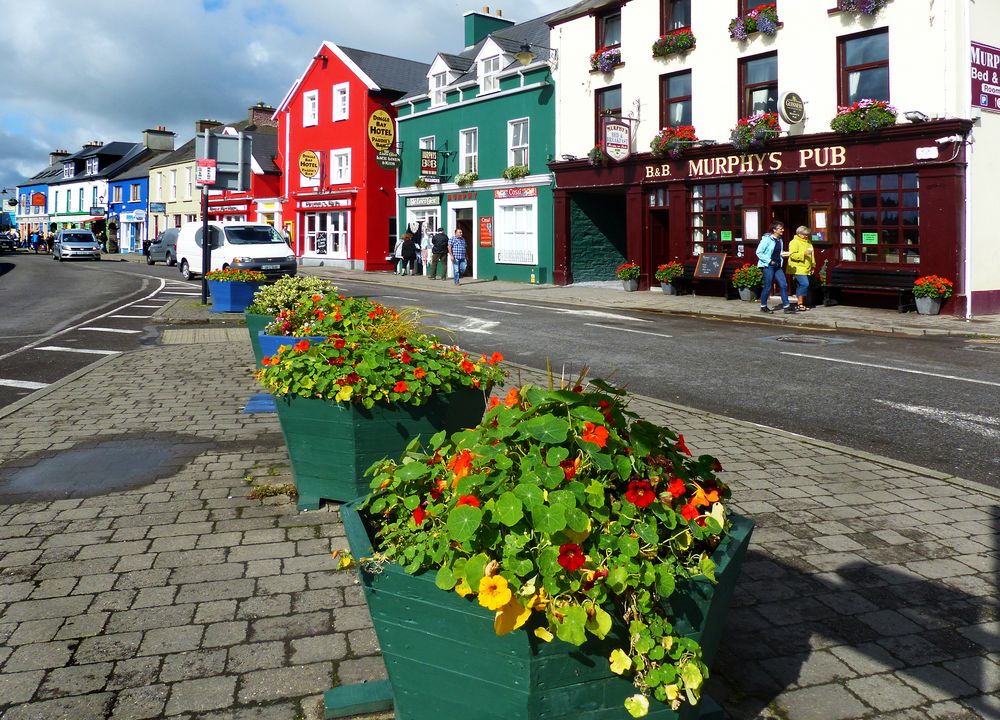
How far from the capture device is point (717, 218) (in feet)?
76.3

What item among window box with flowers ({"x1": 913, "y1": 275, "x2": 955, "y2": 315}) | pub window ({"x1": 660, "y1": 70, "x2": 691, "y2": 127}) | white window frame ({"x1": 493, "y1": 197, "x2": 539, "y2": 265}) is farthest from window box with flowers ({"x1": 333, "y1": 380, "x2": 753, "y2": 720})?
white window frame ({"x1": 493, "y1": 197, "x2": 539, "y2": 265})

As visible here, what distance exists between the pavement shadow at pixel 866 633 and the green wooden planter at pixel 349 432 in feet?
5.78

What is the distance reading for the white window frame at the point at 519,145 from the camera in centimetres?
2994

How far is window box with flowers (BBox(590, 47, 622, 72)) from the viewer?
26031mm

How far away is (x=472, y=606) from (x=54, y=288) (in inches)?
1094

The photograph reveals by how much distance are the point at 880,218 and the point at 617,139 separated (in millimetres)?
8118

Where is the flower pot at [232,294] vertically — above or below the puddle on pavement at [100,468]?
above

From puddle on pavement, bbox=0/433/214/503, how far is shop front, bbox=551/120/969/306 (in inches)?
652

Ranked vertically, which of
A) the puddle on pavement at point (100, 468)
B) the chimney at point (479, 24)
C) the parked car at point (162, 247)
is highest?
the chimney at point (479, 24)

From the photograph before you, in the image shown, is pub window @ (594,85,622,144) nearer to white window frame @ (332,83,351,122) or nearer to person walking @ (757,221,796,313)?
person walking @ (757,221,796,313)

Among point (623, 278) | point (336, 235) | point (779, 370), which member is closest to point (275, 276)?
point (623, 278)

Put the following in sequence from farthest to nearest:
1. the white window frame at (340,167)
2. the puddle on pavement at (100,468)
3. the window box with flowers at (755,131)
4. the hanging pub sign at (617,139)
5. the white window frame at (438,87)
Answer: the white window frame at (340,167) < the white window frame at (438,87) < the hanging pub sign at (617,139) < the window box with flowers at (755,131) < the puddle on pavement at (100,468)

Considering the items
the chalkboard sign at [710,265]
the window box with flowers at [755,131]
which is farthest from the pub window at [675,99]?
the chalkboard sign at [710,265]

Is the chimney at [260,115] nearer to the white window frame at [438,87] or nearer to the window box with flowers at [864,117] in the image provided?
the white window frame at [438,87]
